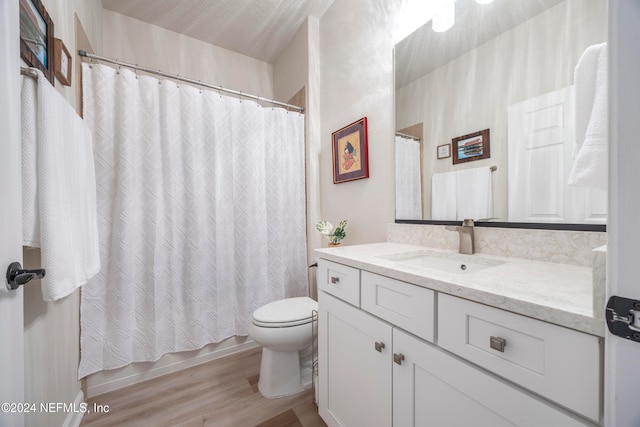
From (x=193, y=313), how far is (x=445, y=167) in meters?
1.81

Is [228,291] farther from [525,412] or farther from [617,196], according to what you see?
[617,196]

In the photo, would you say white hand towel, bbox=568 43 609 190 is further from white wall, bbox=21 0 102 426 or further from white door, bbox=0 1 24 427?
white wall, bbox=21 0 102 426

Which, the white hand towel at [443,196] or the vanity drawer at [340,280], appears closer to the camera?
the vanity drawer at [340,280]

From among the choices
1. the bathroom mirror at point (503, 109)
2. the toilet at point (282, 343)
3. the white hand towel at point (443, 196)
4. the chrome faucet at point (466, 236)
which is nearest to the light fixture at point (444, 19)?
the bathroom mirror at point (503, 109)

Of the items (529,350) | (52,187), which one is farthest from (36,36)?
(529,350)

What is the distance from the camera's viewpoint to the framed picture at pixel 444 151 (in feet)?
3.95

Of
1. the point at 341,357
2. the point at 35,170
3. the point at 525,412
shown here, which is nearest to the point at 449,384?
the point at 525,412

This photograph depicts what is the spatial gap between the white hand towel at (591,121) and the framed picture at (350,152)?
1088mm

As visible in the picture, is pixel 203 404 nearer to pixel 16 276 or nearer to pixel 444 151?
pixel 16 276

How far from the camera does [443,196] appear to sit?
1.23m

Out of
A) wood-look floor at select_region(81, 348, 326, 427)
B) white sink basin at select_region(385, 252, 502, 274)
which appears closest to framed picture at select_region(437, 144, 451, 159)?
white sink basin at select_region(385, 252, 502, 274)

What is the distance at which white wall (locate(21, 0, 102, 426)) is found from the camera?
0.87 metres

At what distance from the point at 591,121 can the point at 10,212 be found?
141cm

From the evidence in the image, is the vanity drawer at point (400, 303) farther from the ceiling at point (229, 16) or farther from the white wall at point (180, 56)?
the white wall at point (180, 56)
